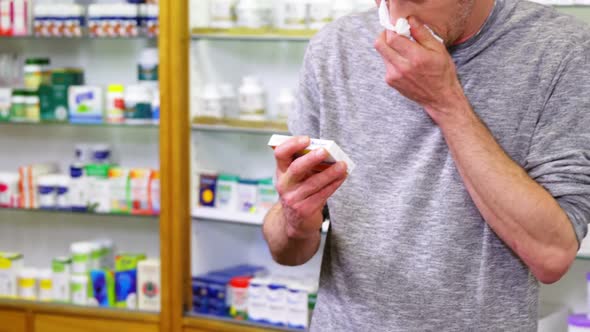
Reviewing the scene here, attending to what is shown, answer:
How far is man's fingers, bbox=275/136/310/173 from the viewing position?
53.1 inches

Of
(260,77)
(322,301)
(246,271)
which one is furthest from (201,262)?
(322,301)

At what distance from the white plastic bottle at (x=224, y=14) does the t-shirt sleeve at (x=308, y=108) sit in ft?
5.98

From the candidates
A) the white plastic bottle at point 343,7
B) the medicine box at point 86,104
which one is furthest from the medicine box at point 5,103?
the white plastic bottle at point 343,7

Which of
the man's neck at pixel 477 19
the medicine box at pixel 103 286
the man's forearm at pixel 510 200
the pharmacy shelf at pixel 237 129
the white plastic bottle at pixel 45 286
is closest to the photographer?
the man's forearm at pixel 510 200

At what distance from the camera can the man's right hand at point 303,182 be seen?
1338 mm

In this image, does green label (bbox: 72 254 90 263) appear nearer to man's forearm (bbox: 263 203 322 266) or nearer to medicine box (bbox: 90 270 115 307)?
→ medicine box (bbox: 90 270 115 307)

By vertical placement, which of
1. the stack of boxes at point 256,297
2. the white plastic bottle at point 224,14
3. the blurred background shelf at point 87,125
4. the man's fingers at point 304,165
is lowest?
the stack of boxes at point 256,297

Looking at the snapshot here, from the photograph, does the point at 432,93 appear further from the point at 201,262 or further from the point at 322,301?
the point at 201,262

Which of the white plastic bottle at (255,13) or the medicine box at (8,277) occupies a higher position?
the white plastic bottle at (255,13)

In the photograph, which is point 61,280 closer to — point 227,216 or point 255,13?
point 227,216

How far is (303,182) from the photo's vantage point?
1383mm

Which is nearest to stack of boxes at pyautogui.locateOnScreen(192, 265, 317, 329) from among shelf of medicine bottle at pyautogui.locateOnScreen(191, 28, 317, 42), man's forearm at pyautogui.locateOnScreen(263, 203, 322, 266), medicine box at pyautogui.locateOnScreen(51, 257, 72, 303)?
medicine box at pyautogui.locateOnScreen(51, 257, 72, 303)

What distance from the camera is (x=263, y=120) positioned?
133 inches

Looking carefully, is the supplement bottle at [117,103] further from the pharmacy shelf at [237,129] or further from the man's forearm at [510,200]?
the man's forearm at [510,200]
